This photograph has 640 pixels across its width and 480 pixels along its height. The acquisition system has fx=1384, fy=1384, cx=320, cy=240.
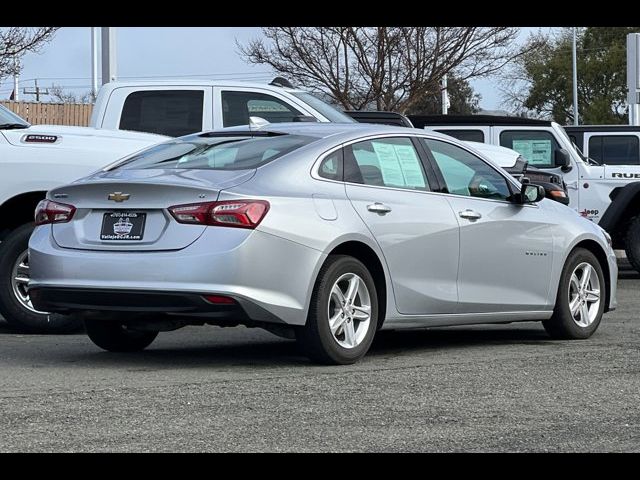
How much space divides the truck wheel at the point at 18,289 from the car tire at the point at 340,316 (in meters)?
2.93

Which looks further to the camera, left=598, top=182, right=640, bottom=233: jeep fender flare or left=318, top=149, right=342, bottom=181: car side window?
left=598, top=182, right=640, bottom=233: jeep fender flare

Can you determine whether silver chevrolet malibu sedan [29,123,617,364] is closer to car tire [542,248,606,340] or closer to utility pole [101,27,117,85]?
car tire [542,248,606,340]

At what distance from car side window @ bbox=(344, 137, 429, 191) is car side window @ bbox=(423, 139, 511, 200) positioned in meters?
0.24

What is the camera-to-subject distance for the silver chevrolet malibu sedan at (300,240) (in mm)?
8102

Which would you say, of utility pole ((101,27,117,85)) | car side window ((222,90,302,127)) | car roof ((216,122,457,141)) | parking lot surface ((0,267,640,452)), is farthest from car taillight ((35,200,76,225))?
utility pole ((101,27,117,85))

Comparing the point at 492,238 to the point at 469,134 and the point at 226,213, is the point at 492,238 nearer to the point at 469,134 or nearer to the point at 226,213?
the point at 226,213

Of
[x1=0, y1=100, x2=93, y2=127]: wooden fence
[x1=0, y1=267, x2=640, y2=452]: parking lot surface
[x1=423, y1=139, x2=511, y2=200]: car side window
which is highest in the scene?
[x1=0, y1=100, x2=93, y2=127]: wooden fence

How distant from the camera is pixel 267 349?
32.0ft

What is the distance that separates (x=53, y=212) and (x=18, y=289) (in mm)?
2069

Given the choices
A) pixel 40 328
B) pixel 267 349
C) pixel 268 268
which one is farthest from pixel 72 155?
pixel 268 268

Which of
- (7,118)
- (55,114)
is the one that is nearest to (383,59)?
(55,114)

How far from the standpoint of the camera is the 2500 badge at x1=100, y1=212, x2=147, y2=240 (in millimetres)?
8285

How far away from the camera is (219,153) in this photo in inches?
352
